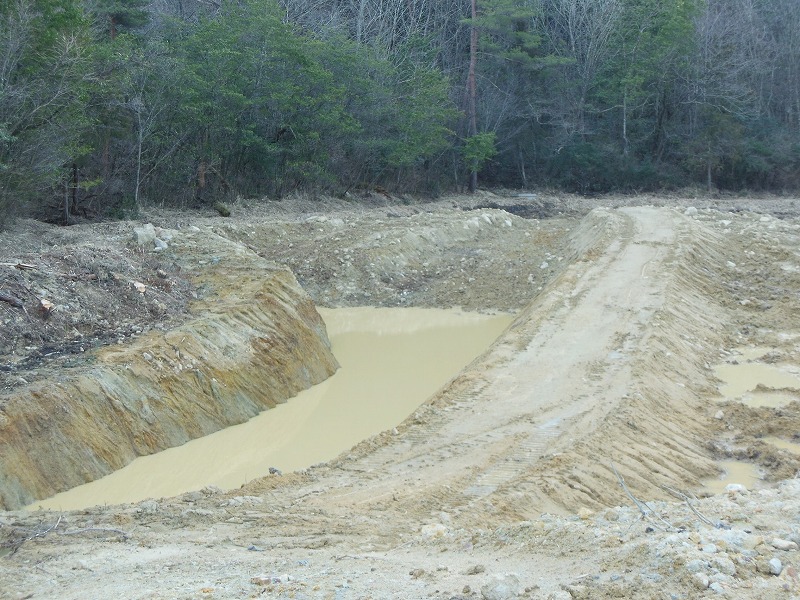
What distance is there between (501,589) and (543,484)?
3.44m

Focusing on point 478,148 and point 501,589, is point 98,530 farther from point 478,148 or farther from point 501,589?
point 478,148

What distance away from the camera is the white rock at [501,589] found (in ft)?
16.0

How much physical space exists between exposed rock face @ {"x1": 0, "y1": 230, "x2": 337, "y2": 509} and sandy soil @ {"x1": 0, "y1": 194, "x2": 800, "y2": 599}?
1.06 metres

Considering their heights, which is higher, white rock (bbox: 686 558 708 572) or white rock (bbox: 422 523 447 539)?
white rock (bbox: 686 558 708 572)

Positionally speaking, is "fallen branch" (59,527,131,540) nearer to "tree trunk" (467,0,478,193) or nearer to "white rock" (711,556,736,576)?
"white rock" (711,556,736,576)

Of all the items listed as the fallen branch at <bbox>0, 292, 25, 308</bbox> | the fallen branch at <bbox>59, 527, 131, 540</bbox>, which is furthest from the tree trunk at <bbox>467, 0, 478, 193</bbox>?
the fallen branch at <bbox>59, 527, 131, 540</bbox>

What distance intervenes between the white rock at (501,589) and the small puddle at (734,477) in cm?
442

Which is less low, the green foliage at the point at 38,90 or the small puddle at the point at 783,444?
the green foliage at the point at 38,90

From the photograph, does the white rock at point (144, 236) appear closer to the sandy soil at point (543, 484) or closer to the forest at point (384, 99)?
the forest at point (384, 99)

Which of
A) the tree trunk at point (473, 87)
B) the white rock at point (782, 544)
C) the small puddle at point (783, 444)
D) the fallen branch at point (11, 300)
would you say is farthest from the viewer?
the tree trunk at point (473, 87)

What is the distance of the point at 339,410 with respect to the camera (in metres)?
12.7

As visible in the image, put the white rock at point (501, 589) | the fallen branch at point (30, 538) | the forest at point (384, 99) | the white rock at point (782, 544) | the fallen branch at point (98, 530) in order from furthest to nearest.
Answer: the forest at point (384, 99) → the fallen branch at point (98, 530) → the fallen branch at point (30, 538) → the white rock at point (782, 544) → the white rock at point (501, 589)

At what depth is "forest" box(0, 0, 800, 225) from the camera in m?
19.7

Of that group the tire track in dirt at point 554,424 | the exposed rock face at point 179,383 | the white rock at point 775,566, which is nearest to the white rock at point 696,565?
the white rock at point 775,566
